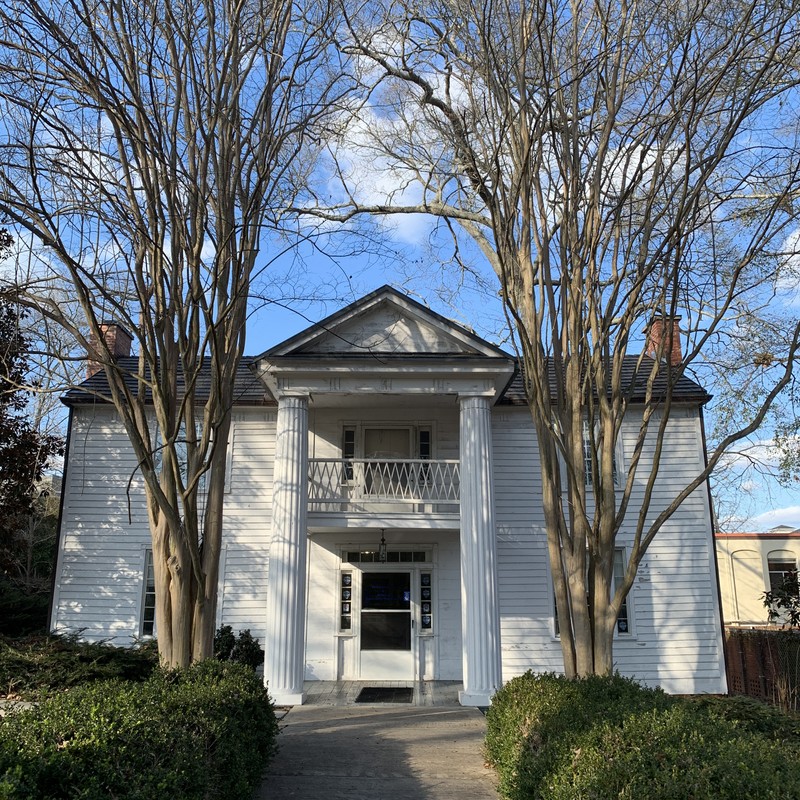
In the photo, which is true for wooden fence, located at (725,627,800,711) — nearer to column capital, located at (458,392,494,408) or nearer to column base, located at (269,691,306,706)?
column capital, located at (458,392,494,408)

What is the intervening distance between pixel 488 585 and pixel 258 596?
5.11 metres

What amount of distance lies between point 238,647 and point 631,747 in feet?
37.0

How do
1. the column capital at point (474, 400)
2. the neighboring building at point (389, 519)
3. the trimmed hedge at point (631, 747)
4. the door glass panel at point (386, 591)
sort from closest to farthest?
the trimmed hedge at point (631, 747) < the column capital at point (474, 400) < the neighboring building at point (389, 519) < the door glass panel at point (386, 591)

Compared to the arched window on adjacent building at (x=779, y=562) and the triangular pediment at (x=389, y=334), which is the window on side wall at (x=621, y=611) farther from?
the arched window on adjacent building at (x=779, y=562)

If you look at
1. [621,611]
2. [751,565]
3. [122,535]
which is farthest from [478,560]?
[751,565]

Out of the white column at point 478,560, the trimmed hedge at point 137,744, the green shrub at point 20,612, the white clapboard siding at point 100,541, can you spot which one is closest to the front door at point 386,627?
the white column at point 478,560

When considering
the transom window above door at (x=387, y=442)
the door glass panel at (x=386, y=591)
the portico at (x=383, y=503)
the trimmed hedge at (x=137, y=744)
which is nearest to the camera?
the trimmed hedge at (x=137, y=744)

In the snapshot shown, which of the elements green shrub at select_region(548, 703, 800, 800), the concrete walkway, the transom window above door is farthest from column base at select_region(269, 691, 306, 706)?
green shrub at select_region(548, 703, 800, 800)

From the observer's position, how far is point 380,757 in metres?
8.15

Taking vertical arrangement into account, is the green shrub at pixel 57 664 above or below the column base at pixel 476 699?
above

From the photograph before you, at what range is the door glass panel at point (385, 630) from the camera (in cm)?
1554

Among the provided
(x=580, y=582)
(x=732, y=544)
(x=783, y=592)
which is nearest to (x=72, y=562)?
(x=580, y=582)

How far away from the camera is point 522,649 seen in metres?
15.3

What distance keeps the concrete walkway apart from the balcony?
13.9ft
